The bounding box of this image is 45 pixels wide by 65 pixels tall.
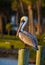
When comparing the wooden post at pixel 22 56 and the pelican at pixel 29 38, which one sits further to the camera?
the pelican at pixel 29 38

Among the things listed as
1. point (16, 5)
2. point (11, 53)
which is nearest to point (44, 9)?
point (16, 5)

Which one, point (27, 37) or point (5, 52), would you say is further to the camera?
point (5, 52)

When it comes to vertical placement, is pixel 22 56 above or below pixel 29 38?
below

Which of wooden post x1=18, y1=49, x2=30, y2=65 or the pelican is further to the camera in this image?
the pelican

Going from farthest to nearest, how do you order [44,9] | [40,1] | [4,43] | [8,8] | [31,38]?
1. [8,8]
2. [44,9]
3. [40,1]
4. [4,43]
5. [31,38]

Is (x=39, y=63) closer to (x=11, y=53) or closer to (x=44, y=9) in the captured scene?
(x=11, y=53)

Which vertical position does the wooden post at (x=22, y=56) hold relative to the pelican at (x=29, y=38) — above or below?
below

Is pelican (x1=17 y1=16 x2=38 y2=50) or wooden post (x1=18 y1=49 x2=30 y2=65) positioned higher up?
pelican (x1=17 y1=16 x2=38 y2=50)

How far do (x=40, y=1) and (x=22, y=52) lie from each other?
21.8 meters

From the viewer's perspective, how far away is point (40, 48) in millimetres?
7945

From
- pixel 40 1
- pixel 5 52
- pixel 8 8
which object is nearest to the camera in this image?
pixel 5 52

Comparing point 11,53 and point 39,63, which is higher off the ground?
point 39,63

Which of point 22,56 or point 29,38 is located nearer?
point 22,56

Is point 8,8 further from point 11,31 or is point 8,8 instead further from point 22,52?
point 22,52
